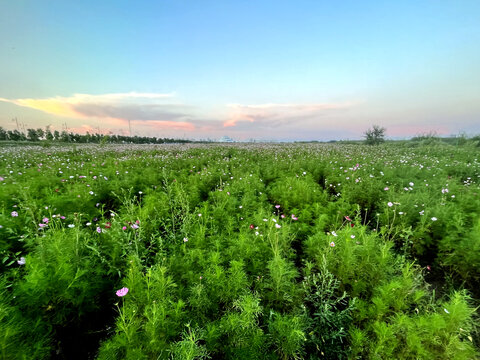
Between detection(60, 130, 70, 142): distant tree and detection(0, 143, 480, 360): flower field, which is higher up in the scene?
detection(60, 130, 70, 142): distant tree

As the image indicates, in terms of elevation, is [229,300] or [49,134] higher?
[49,134]

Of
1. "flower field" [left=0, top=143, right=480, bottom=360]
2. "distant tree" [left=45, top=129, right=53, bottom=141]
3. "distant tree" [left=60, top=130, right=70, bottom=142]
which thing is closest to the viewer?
"flower field" [left=0, top=143, right=480, bottom=360]

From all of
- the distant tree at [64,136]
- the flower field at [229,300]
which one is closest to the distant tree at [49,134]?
the distant tree at [64,136]

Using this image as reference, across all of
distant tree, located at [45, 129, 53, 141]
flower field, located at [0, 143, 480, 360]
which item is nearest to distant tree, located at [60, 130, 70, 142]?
distant tree, located at [45, 129, 53, 141]

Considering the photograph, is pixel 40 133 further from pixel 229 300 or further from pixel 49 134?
pixel 229 300

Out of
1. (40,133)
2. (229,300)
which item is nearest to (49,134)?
(40,133)

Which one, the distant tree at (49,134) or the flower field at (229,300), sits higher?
the distant tree at (49,134)

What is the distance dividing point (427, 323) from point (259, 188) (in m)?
4.41

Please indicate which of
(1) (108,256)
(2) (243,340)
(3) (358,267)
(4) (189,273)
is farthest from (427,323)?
(1) (108,256)

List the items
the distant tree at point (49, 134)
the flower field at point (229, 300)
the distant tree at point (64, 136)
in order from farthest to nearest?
the distant tree at point (49, 134) < the distant tree at point (64, 136) < the flower field at point (229, 300)

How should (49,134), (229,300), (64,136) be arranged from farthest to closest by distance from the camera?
(49,134), (64,136), (229,300)

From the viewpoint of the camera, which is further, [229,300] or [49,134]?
[49,134]

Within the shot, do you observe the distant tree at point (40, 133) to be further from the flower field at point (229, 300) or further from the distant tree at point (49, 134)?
the flower field at point (229, 300)

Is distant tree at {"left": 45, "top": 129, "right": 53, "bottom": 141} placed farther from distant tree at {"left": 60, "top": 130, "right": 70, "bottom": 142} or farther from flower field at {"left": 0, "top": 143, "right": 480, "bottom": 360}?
flower field at {"left": 0, "top": 143, "right": 480, "bottom": 360}
